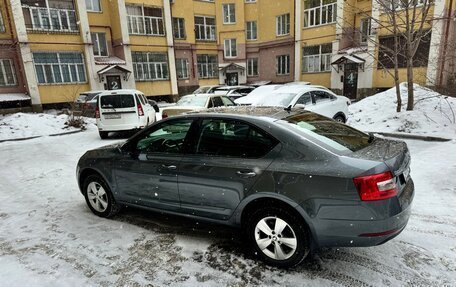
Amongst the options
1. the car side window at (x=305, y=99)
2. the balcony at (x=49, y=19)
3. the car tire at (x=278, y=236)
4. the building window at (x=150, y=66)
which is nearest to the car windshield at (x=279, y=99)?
the car side window at (x=305, y=99)

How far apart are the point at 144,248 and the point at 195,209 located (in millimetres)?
783

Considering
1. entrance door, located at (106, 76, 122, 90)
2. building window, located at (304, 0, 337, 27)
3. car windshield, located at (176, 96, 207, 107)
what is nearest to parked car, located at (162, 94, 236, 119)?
car windshield, located at (176, 96, 207, 107)

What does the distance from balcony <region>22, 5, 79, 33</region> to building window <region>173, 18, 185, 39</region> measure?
352 inches

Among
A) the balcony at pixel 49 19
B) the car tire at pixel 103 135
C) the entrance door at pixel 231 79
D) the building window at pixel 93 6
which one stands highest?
the building window at pixel 93 6

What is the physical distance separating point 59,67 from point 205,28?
48.1 ft

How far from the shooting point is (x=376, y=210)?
2.58 meters

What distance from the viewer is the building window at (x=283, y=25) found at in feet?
93.4

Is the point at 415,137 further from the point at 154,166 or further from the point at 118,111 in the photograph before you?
the point at 118,111

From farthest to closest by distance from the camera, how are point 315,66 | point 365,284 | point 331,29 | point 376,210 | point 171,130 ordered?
point 315,66 → point 331,29 → point 171,130 → point 365,284 → point 376,210

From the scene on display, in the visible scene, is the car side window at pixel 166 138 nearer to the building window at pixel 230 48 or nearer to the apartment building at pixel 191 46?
the apartment building at pixel 191 46

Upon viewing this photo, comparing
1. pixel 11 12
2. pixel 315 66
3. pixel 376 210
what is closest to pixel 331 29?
pixel 315 66

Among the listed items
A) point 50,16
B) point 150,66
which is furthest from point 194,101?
point 50,16

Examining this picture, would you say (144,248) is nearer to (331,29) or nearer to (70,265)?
(70,265)

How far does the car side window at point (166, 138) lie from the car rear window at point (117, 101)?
7.20 m
